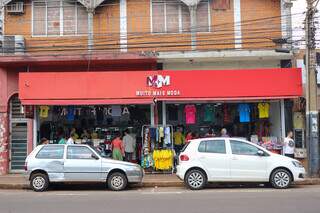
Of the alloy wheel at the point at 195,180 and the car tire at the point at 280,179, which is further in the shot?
the alloy wheel at the point at 195,180

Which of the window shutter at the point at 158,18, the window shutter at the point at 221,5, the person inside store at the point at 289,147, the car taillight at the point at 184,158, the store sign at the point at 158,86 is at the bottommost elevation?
the car taillight at the point at 184,158

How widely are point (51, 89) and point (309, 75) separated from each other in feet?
33.9

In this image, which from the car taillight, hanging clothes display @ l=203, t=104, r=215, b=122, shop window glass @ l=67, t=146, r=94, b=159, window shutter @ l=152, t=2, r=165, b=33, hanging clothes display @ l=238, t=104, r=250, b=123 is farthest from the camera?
window shutter @ l=152, t=2, r=165, b=33

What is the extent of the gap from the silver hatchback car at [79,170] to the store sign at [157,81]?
4.95 meters

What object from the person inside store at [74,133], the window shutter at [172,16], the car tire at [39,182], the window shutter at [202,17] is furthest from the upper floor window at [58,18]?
the car tire at [39,182]

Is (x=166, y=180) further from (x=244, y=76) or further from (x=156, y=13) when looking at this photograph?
(x=156, y=13)

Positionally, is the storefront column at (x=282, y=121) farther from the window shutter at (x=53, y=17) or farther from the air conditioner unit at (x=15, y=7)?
the air conditioner unit at (x=15, y=7)

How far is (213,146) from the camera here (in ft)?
53.2

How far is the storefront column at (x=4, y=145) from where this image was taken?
21.7m

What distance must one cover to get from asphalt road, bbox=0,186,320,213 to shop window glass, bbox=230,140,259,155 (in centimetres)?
119

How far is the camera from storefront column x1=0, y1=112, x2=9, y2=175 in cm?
2166

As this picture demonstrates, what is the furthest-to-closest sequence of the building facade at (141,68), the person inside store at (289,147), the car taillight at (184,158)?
the building facade at (141,68) < the person inside store at (289,147) < the car taillight at (184,158)

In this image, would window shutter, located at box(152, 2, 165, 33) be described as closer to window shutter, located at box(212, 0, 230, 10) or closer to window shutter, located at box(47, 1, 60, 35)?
window shutter, located at box(212, 0, 230, 10)

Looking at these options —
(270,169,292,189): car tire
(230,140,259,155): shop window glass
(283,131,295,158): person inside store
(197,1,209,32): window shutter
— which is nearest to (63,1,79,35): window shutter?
(197,1,209,32): window shutter
